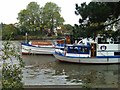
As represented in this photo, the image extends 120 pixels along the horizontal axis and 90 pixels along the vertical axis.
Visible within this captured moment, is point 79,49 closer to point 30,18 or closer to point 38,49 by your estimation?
point 38,49

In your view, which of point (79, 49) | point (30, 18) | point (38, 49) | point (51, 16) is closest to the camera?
point (79, 49)

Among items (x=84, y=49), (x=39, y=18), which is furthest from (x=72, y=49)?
(x=39, y=18)

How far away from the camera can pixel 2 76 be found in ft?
16.3

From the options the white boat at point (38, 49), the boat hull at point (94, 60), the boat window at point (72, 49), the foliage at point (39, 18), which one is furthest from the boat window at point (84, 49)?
the foliage at point (39, 18)

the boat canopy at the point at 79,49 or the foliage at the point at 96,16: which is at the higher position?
the foliage at the point at 96,16

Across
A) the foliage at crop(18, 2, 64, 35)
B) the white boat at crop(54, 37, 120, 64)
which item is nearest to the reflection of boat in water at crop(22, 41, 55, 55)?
the white boat at crop(54, 37, 120, 64)

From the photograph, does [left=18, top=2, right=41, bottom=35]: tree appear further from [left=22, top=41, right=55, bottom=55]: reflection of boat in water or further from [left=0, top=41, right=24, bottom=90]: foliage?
[left=0, top=41, right=24, bottom=90]: foliage

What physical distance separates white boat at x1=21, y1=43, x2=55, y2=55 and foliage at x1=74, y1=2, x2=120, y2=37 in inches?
1012

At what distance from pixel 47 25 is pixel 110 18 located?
7736 cm

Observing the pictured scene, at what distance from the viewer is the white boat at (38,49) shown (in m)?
42.2

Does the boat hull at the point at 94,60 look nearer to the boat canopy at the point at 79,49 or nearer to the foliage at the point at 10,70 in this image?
the boat canopy at the point at 79,49

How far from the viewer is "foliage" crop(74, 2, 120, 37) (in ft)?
48.0

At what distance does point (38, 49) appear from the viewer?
141ft

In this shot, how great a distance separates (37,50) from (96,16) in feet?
93.7
